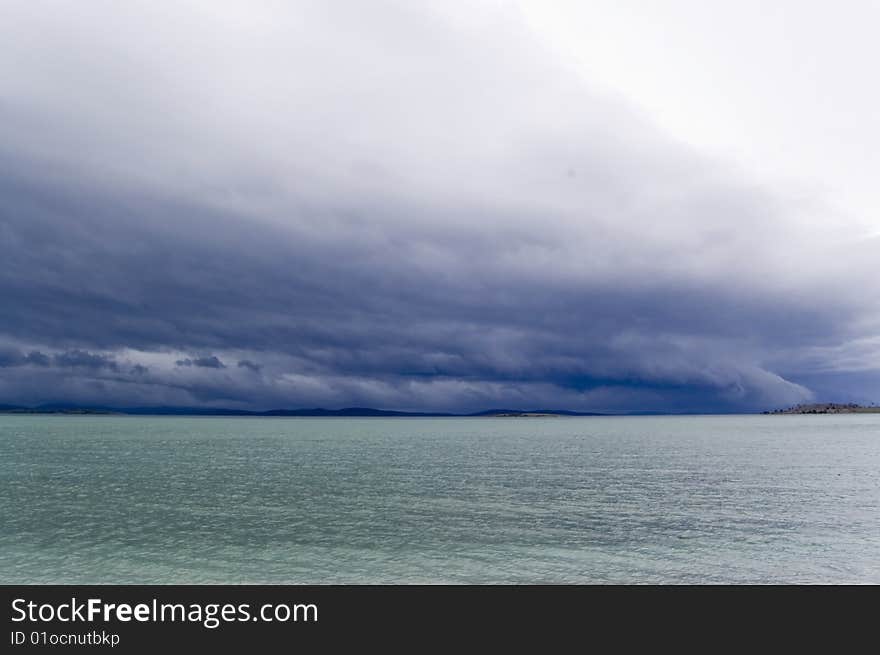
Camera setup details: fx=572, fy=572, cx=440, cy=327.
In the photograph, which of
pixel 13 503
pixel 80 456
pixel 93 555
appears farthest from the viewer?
pixel 80 456

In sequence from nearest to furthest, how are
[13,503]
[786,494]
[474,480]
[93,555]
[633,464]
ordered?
[93,555]
[13,503]
[786,494]
[474,480]
[633,464]

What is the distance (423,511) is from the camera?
5566cm

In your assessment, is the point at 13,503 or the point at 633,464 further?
the point at 633,464
